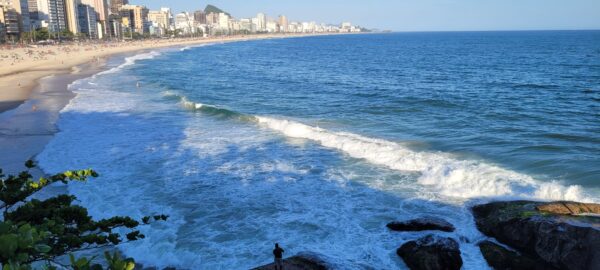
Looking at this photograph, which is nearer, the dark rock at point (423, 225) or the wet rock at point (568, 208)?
the wet rock at point (568, 208)

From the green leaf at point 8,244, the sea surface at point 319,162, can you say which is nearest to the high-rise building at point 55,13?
the sea surface at point 319,162

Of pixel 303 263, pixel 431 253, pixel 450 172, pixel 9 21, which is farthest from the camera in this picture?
pixel 9 21

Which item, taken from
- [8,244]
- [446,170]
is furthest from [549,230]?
[8,244]

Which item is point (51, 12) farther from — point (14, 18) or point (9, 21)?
point (9, 21)

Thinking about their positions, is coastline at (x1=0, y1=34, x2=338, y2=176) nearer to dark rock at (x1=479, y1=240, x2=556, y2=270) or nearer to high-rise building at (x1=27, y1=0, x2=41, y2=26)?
dark rock at (x1=479, y1=240, x2=556, y2=270)

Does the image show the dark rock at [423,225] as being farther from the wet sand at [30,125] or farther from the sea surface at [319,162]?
the wet sand at [30,125]

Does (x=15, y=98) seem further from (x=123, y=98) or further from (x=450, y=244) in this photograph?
(x=450, y=244)
